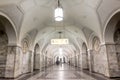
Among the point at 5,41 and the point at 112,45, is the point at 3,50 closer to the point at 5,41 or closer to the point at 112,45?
the point at 5,41

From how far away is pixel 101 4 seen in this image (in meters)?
6.10

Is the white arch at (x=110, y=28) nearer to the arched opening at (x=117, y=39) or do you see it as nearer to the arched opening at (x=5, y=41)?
the arched opening at (x=117, y=39)

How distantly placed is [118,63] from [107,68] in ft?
2.95

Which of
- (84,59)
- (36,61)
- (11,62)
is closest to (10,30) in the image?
(11,62)

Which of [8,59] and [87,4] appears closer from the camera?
[87,4]

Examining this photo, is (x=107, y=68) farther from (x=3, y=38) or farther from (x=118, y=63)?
(x=3, y=38)

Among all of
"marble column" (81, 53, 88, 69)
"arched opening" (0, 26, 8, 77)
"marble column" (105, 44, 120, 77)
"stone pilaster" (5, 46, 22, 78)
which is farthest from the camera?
"marble column" (81, 53, 88, 69)

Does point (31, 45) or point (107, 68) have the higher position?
point (31, 45)

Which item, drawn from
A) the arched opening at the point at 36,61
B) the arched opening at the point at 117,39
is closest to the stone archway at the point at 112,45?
the arched opening at the point at 117,39

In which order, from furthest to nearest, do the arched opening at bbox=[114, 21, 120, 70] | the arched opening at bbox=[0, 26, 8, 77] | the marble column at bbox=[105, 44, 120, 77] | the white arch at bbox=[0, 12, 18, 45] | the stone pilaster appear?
the arched opening at bbox=[0, 26, 8, 77], the arched opening at bbox=[114, 21, 120, 70], the stone pilaster, the marble column at bbox=[105, 44, 120, 77], the white arch at bbox=[0, 12, 18, 45]

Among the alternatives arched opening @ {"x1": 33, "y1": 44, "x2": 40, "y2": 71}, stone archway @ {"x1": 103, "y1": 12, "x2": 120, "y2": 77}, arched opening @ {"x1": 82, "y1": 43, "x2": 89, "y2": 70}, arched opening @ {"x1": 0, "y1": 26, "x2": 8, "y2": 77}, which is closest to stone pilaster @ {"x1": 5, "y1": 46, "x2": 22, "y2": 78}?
arched opening @ {"x1": 0, "y1": 26, "x2": 8, "y2": 77}

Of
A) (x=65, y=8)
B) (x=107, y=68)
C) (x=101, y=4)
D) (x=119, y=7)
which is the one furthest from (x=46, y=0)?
(x=107, y=68)

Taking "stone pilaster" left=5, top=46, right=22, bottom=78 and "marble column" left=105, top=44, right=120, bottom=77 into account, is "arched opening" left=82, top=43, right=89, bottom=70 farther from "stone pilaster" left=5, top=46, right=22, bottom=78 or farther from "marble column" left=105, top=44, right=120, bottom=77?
"stone pilaster" left=5, top=46, right=22, bottom=78

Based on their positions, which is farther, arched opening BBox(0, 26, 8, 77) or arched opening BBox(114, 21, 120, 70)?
arched opening BBox(0, 26, 8, 77)
